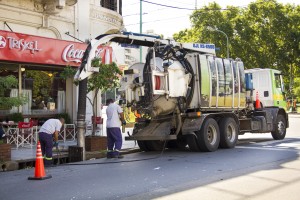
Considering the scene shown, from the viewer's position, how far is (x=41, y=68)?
16.2 meters

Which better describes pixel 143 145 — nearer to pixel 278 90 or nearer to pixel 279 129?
pixel 279 129

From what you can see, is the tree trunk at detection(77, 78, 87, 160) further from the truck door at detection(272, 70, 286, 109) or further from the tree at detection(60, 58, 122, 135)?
the truck door at detection(272, 70, 286, 109)

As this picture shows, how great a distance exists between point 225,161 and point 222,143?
9.39 ft

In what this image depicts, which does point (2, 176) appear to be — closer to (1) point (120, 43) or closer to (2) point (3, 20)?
(1) point (120, 43)

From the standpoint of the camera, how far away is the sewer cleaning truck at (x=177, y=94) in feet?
39.7

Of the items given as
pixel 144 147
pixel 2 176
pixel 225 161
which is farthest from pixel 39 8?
pixel 225 161

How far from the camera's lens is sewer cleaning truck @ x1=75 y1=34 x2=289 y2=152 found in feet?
39.7

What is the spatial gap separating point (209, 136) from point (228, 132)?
1041 millimetres

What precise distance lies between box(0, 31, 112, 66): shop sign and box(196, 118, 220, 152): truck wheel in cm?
550

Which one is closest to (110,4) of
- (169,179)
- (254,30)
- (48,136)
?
(48,136)

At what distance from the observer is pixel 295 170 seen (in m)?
9.15

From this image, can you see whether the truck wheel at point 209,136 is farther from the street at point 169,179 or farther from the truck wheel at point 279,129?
the truck wheel at point 279,129

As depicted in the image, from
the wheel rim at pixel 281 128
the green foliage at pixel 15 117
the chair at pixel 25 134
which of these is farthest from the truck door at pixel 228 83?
the green foliage at pixel 15 117

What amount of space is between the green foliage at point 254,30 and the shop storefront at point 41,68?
76.6 feet
